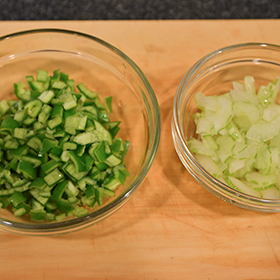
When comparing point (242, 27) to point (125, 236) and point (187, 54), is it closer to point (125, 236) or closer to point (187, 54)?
point (187, 54)

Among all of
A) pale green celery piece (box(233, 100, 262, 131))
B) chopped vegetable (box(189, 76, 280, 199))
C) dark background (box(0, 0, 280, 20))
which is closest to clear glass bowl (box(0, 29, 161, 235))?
chopped vegetable (box(189, 76, 280, 199))

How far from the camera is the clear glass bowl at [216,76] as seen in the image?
1.14m

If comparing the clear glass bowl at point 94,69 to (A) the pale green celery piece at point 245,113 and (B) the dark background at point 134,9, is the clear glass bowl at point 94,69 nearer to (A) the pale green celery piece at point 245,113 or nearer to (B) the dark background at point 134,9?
(A) the pale green celery piece at point 245,113

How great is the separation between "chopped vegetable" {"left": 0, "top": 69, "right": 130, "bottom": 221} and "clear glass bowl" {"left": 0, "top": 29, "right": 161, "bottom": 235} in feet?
0.29

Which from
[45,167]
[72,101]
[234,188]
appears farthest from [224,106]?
[45,167]

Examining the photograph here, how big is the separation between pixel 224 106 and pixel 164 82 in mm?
336

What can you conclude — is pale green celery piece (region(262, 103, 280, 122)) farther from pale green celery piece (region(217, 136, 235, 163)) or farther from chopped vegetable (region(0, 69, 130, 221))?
chopped vegetable (region(0, 69, 130, 221))

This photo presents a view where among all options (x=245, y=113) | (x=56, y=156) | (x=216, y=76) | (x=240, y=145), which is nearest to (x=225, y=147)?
(x=240, y=145)

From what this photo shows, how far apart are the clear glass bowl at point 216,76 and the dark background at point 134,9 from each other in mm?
1019

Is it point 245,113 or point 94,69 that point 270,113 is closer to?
point 245,113

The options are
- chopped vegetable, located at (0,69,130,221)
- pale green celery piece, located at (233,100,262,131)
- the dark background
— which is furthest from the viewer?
the dark background

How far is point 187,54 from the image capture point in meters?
1.48

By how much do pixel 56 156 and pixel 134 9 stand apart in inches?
61.5

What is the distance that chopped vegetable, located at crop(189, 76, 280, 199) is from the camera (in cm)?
116
